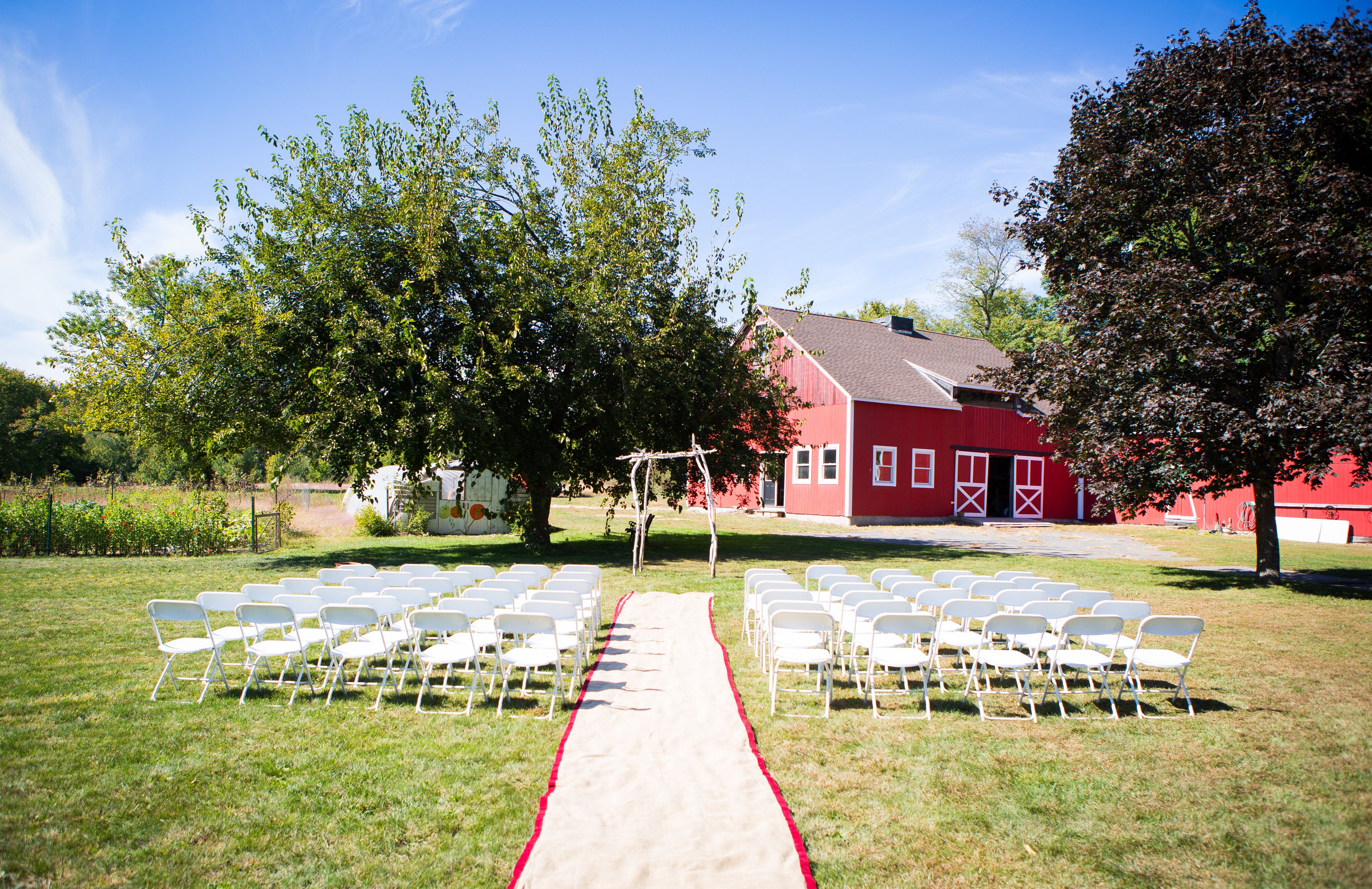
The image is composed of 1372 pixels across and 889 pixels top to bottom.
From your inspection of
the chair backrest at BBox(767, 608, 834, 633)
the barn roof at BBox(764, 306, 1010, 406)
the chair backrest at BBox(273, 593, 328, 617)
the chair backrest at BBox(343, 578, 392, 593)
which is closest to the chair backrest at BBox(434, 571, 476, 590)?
the chair backrest at BBox(343, 578, 392, 593)

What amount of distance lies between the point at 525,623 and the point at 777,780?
7.23 ft

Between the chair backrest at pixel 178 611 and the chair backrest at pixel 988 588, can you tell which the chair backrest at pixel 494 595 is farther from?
the chair backrest at pixel 988 588

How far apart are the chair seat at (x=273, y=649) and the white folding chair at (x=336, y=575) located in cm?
168

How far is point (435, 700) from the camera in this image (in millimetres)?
6020

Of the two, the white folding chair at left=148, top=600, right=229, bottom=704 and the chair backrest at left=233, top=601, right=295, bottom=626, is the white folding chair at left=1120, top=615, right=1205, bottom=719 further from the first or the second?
the white folding chair at left=148, top=600, right=229, bottom=704

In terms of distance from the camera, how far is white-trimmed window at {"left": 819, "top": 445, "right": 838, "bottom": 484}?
26.3 m

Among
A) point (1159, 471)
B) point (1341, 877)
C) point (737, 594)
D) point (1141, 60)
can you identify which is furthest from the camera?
point (1141, 60)

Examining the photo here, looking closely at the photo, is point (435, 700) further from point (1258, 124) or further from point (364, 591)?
point (1258, 124)

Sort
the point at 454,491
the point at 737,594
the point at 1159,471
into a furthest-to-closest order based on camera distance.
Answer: the point at 454,491 → the point at 1159,471 → the point at 737,594

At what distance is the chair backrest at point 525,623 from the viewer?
5496 mm

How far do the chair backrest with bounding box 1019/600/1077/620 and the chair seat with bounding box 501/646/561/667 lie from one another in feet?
13.3

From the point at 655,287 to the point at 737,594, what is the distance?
823 cm

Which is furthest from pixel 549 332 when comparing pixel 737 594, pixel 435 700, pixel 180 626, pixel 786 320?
pixel 786 320


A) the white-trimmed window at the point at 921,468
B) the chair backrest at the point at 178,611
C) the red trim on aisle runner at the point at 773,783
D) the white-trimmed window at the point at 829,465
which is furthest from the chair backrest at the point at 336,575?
the white-trimmed window at the point at 921,468
